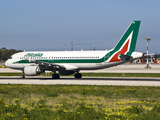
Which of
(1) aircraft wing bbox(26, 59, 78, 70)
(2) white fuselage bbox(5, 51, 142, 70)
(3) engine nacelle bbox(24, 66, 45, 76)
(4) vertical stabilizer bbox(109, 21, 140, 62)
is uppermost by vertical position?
(4) vertical stabilizer bbox(109, 21, 140, 62)

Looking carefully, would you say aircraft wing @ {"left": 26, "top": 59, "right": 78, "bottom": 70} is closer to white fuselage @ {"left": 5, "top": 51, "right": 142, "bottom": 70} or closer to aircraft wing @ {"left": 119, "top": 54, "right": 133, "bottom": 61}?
white fuselage @ {"left": 5, "top": 51, "right": 142, "bottom": 70}

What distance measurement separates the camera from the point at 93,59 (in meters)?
38.8

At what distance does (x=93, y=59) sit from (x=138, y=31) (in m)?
7.98

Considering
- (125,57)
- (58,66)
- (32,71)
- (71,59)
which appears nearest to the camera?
(125,57)

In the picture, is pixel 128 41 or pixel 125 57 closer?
pixel 125 57

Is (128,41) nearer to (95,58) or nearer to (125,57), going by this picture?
(125,57)

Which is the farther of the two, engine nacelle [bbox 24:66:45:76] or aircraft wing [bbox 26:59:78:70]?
aircraft wing [bbox 26:59:78:70]

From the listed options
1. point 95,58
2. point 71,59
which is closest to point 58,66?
point 71,59

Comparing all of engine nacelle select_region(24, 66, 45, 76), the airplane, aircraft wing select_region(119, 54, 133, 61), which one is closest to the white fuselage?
the airplane

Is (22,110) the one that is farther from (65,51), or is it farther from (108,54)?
(65,51)

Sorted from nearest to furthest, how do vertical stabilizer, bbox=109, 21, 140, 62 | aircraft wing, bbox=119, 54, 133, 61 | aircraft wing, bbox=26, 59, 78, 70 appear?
aircraft wing, bbox=119, 54, 133, 61 < vertical stabilizer, bbox=109, 21, 140, 62 < aircraft wing, bbox=26, 59, 78, 70

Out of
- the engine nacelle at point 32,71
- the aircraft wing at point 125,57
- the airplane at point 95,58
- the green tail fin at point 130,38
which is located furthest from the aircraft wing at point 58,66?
the green tail fin at point 130,38

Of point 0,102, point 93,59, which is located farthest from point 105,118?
point 93,59

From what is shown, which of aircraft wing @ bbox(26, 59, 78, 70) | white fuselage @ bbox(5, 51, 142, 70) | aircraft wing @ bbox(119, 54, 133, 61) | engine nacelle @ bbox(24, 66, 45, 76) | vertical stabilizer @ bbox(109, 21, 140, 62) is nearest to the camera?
aircraft wing @ bbox(119, 54, 133, 61)
